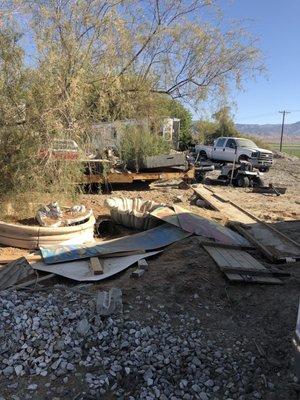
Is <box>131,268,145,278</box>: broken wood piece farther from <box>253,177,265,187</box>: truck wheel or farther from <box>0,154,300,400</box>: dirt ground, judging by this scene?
<box>253,177,265,187</box>: truck wheel

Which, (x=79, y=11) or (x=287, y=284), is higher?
(x=79, y=11)

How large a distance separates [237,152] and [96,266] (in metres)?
21.5

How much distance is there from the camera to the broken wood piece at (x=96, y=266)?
245 inches

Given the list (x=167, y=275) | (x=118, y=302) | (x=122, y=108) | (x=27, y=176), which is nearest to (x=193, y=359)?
(x=118, y=302)

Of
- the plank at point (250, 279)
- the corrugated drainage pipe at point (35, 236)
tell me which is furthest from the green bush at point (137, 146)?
the plank at point (250, 279)

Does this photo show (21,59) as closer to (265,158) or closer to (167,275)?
(167,275)

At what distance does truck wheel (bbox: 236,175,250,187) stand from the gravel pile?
45.5 ft

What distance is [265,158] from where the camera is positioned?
26609mm

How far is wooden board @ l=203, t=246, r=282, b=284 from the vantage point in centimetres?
594

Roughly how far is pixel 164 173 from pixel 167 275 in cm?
966

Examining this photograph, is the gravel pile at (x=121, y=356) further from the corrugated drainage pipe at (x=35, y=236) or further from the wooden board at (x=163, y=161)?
the wooden board at (x=163, y=161)

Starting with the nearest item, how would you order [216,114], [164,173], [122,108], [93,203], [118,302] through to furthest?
[118,302], [122,108], [93,203], [216,114], [164,173]

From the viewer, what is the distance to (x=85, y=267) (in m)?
6.52

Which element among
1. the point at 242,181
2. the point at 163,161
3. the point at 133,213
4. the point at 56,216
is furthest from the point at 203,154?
the point at 56,216
